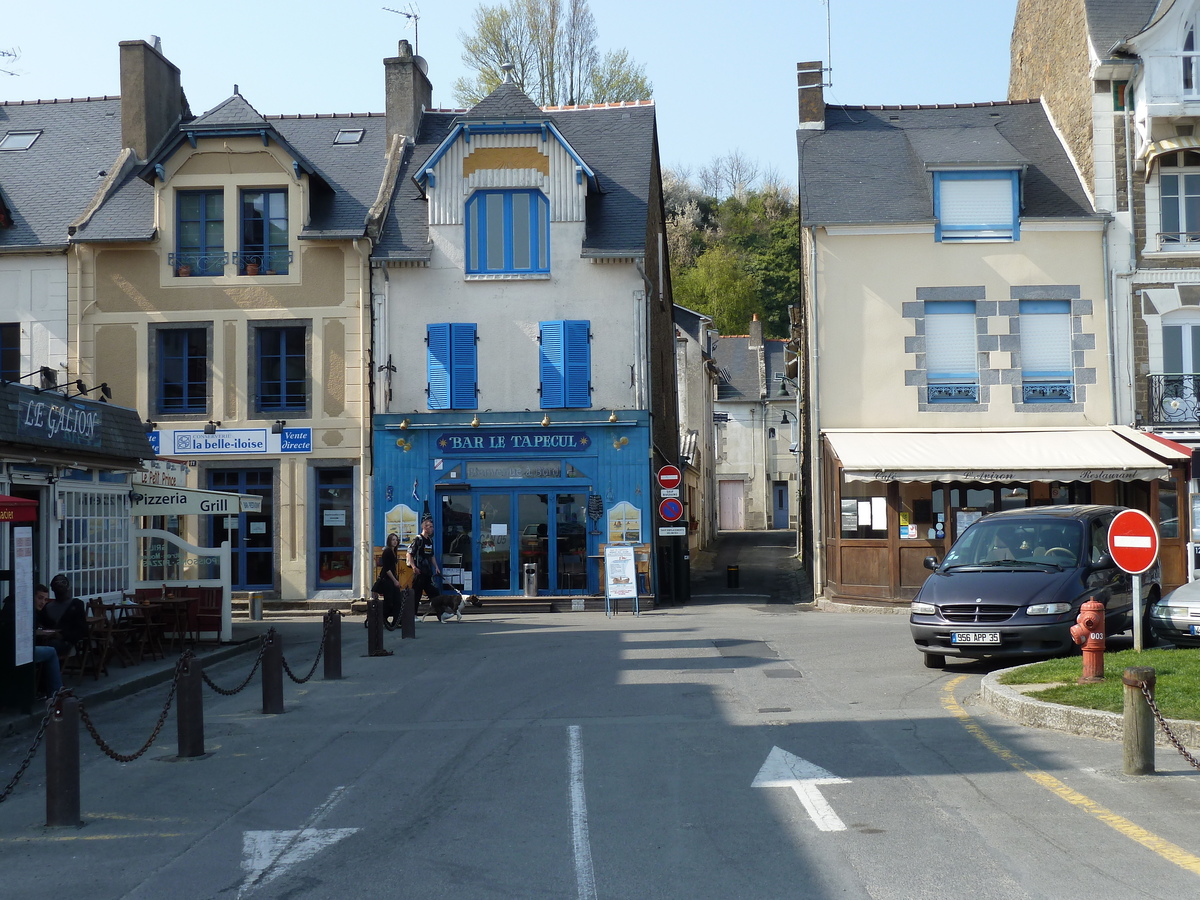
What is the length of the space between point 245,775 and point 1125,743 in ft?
19.8

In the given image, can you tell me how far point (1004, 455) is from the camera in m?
21.8

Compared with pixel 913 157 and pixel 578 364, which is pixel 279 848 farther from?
pixel 913 157

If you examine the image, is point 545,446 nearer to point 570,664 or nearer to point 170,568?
point 170,568

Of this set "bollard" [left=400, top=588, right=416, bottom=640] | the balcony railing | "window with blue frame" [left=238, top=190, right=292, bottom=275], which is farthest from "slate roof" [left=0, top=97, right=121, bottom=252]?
the balcony railing

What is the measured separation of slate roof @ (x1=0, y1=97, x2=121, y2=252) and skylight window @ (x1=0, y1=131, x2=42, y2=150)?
5.7 inches

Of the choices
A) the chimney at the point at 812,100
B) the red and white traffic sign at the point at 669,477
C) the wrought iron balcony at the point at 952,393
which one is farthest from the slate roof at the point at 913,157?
the red and white traffic sign at the point at 669,477

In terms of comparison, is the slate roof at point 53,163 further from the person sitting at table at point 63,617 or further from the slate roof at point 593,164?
the person sitting at table at point 63,617

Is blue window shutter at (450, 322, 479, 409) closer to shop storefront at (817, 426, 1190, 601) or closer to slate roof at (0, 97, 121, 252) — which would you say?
shop storefront at (817, 426, 1190, 601)

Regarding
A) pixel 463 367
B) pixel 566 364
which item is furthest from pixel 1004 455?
pixel 463 367

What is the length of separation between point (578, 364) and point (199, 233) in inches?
323

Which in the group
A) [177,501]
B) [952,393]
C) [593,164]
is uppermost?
[593,164]

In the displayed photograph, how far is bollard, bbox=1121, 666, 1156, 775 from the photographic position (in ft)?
25.5

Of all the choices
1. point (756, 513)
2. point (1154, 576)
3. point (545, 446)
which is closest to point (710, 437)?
point (756, 513)

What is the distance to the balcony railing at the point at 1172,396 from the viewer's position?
22828 mm
